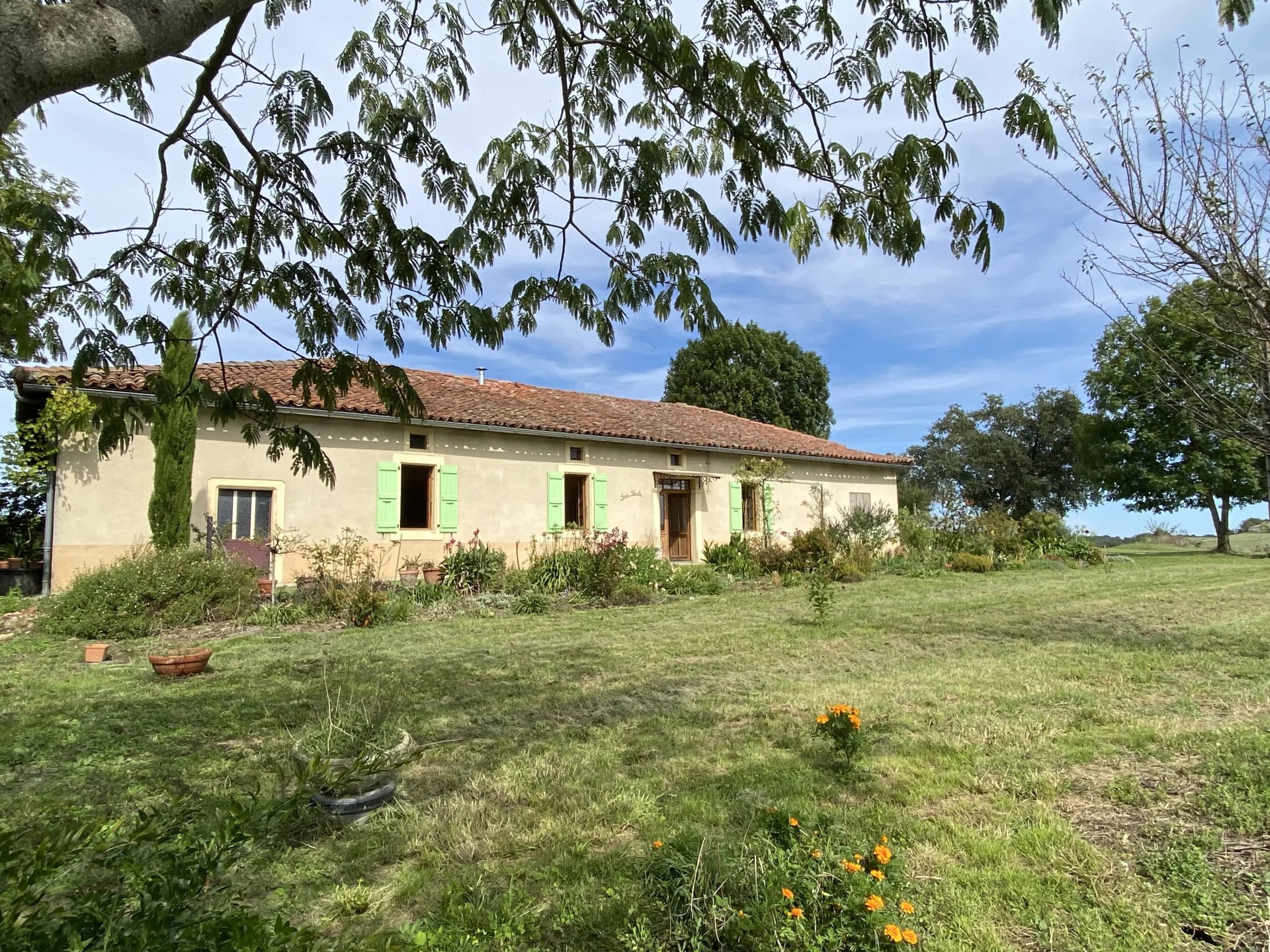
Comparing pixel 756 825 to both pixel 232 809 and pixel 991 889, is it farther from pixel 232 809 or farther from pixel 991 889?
pixel 232 809

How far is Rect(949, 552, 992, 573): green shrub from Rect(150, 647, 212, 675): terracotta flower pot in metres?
14.8

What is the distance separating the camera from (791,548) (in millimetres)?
14547

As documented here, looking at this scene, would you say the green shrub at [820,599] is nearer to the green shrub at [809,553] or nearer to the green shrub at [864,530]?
the green shrub at [809,553]

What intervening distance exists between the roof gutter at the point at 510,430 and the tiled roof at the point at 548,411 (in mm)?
47

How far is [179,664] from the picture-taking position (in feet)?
18.5

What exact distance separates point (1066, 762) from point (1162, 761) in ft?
1.50

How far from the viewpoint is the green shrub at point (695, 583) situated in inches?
469

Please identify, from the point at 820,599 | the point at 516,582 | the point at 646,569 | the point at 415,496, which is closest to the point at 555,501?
the point at 646,569

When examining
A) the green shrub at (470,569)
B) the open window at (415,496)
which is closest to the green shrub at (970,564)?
the green shrub at (470,569)

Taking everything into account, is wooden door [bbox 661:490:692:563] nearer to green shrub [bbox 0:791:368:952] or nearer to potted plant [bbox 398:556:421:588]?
potted plant [bbox 398:556:421:588]

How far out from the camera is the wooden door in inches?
623

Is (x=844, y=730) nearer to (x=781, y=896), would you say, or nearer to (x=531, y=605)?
(x=781, y=896)

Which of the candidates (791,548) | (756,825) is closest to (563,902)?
(756,825)

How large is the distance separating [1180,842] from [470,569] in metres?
9.98
